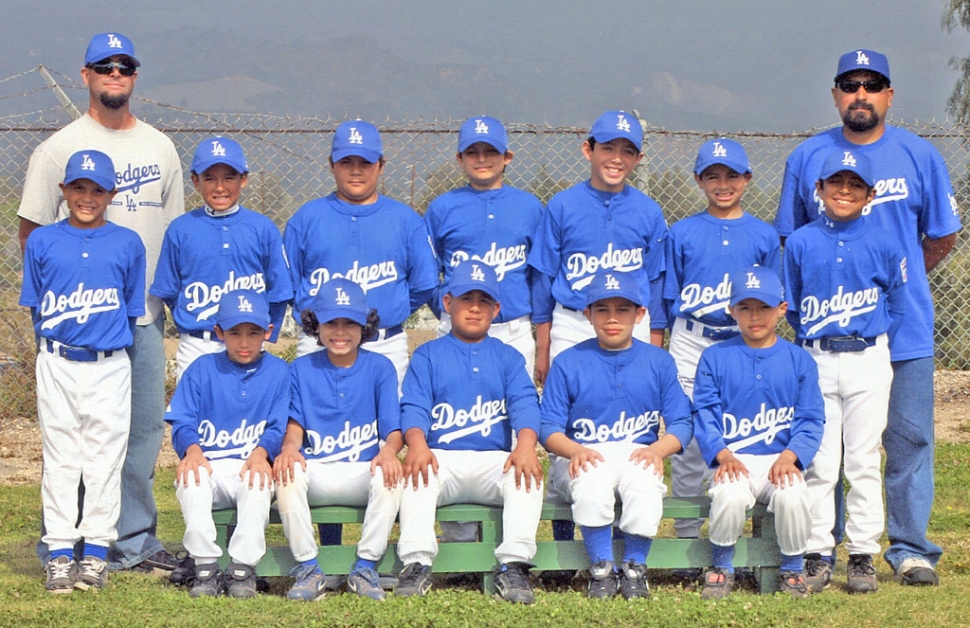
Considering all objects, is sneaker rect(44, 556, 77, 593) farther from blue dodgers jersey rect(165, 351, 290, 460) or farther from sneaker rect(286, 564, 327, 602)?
sneaker rect(286, 564, 327, 602)

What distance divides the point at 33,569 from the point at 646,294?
114 inches

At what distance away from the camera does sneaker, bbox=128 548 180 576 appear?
Answer: 4.91m

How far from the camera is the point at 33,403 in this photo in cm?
800

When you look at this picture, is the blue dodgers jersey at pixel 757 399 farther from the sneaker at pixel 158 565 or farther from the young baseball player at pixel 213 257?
the sneaker at pixel 158 565

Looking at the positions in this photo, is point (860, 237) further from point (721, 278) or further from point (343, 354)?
point (343, 354)

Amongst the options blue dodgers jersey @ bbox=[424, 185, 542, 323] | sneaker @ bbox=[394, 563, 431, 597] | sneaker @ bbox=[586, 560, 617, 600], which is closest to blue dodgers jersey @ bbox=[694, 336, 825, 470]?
sneaker @ bbox=[586, 560, 617, 600]

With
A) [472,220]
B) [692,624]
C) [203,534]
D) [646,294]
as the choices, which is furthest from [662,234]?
[203,534]

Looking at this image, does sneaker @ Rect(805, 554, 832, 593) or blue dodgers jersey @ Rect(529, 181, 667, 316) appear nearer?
sneaker @ Rect(805, 554, 832, 593)

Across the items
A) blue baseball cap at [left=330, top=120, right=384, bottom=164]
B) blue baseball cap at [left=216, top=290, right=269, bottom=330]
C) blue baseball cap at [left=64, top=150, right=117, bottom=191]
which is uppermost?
blue baseball cap at [left=330, top=120, right=384, bottom=164]

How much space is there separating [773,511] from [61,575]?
9.13ft

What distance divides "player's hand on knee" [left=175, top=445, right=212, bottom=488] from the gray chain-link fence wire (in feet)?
10.3

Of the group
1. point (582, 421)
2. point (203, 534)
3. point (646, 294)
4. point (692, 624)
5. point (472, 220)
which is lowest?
point (692, 624)

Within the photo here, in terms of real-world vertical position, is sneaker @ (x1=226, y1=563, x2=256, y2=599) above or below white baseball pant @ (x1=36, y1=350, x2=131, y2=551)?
below

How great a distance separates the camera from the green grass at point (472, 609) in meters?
4.02
